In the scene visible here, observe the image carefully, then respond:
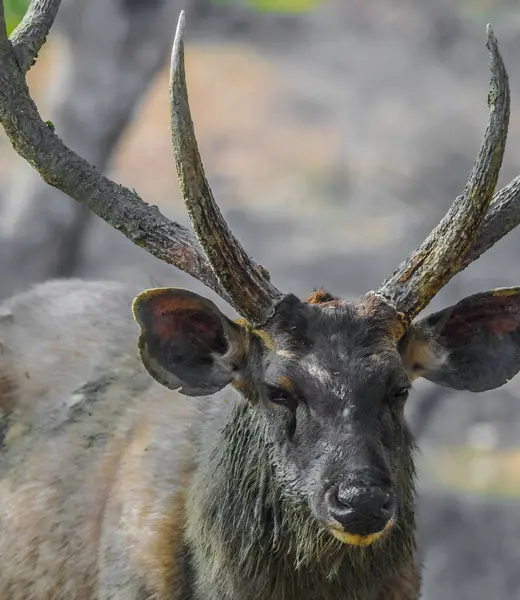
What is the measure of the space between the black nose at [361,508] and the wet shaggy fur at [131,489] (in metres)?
0.34

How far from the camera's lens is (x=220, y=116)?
21.9 m

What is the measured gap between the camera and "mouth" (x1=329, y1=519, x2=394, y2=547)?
488 cm

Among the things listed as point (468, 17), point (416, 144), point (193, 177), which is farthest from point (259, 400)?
point (468, 17)

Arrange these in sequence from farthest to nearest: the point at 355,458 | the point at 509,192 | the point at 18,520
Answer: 1. the point at 18,520
2. the point at 509,192
3. the point at 355,458

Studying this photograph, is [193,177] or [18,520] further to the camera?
[18,520]

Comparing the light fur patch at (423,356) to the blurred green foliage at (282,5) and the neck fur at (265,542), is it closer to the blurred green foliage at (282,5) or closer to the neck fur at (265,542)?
the neck fur at (265,542)

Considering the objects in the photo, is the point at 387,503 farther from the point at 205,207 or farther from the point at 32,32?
the point at 32,32

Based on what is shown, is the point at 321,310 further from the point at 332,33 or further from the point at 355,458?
the point at 332,33

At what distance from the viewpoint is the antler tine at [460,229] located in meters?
5.07

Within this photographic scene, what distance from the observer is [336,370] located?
16.7 ft

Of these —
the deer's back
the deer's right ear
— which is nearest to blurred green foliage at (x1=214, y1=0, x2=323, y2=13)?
the deer's back

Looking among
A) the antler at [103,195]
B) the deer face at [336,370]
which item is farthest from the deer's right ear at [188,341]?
the antler at [103,195]

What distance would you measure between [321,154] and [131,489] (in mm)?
15121

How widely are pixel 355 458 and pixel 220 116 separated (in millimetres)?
17516
